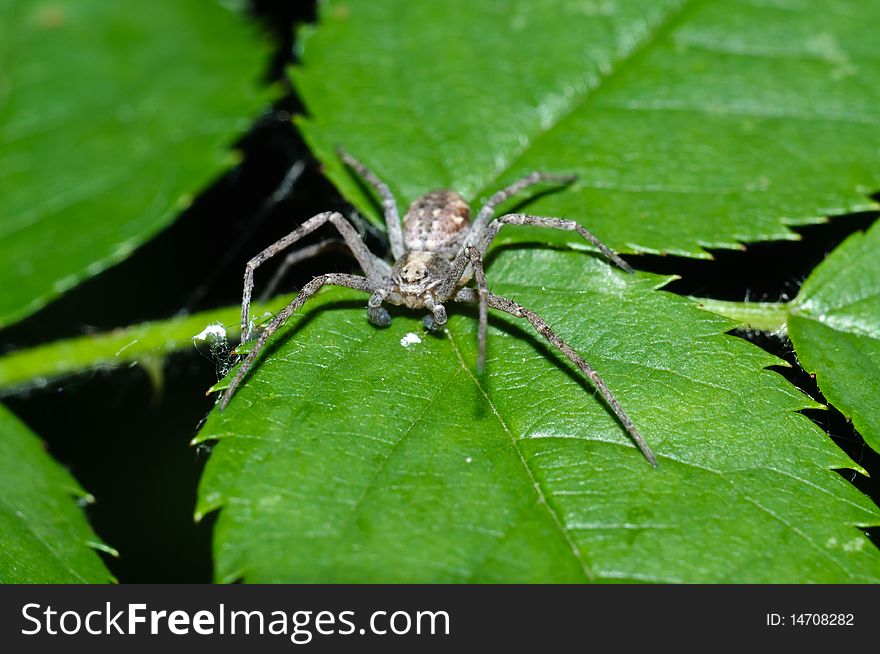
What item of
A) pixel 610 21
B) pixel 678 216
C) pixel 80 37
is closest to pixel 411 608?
pixel 678 216

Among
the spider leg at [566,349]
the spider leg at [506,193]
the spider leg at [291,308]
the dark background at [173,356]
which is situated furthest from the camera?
the dark background at [173,356]

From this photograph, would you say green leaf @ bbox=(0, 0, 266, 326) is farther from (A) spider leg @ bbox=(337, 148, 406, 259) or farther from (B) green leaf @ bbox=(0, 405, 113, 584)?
(A) spider leg @ bbox=(337, 148, 406, 259)

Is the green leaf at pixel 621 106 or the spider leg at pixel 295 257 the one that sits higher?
the green leaf at pixel 621 106

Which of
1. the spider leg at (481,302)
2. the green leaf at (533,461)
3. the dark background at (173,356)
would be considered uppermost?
the spider leg at (481,302)

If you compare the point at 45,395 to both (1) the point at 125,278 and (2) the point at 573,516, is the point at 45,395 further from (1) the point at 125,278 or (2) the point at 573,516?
(2) the point at 573,516

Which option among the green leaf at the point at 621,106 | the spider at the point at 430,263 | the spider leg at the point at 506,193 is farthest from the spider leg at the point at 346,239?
the spider leg at the point at 506,193

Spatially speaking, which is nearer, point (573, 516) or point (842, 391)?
point (573, 516)

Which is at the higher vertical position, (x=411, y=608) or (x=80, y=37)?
(x=80, y=37)

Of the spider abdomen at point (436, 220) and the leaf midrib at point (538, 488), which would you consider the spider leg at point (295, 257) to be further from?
the leaf midrib at point (538, 488)
